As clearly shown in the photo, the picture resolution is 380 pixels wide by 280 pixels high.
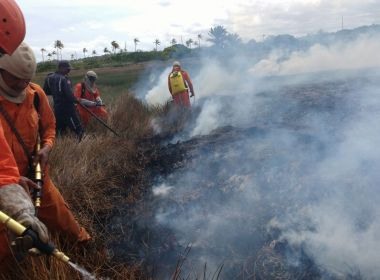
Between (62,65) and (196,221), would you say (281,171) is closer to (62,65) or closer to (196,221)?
A: (196,221)

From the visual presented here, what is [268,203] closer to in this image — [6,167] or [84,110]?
[6,167]

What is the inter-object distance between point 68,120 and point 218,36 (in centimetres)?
1808

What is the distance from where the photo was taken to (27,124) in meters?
2.97

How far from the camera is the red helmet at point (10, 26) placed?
1809 mm

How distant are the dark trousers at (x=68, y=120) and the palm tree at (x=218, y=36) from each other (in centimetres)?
1675

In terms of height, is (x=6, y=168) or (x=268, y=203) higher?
(x=6, y=168)

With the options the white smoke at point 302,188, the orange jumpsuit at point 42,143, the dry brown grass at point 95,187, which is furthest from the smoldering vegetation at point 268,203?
the orange jumpsuit at point 42,143

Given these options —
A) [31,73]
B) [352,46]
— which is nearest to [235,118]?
[31,73]

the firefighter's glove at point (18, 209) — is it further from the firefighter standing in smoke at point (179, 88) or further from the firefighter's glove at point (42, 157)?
the firefighter standing in smoke at point (179, 88)

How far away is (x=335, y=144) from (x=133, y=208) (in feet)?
9.41

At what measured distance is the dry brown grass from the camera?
8.72ft

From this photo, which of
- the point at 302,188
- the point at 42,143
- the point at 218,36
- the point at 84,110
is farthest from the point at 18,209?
the point at 218,36

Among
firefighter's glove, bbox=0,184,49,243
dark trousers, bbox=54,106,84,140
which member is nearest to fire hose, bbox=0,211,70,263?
firefighter's glove, bbox=0,184,49,243

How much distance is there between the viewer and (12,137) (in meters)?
2.86
